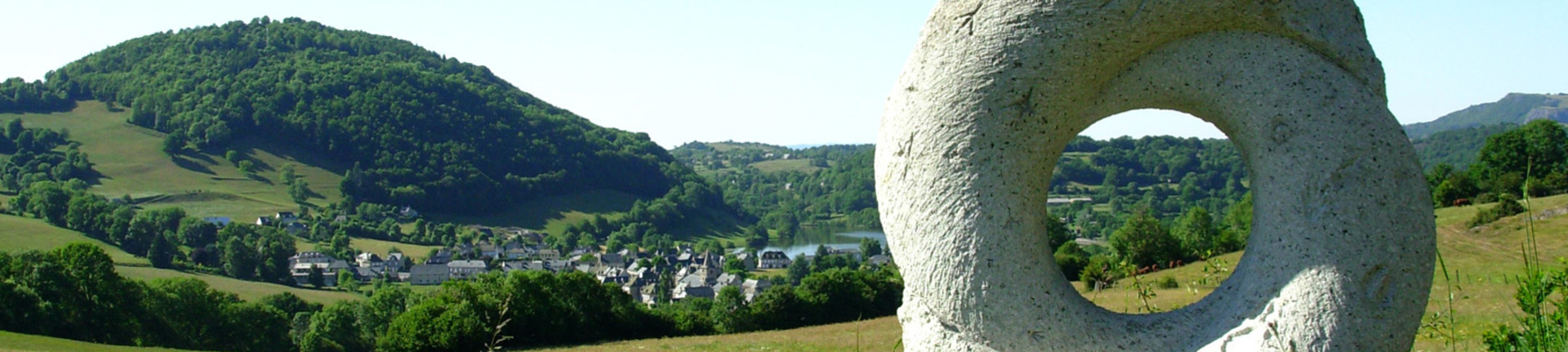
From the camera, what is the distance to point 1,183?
127 metres

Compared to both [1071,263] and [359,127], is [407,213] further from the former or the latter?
[1071,263]

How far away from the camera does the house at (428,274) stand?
355ft

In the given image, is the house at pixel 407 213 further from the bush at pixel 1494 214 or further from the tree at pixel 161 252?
the bush at pixel 1494 214

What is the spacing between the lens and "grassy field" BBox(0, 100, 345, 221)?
12431cm

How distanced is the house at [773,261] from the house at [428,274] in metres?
38.7

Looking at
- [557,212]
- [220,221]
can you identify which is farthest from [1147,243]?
[557,212]

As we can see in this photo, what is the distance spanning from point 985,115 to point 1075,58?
413mm

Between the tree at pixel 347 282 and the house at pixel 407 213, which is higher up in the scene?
the house at pixel 407 213

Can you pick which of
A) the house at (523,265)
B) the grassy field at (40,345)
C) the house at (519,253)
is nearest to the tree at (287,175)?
the house at (519,253)

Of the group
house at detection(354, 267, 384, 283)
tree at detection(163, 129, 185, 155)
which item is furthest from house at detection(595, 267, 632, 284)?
tree at detection(163, 129, 185, 155)

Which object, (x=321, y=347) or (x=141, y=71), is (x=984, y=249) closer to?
(x=321, y=347)

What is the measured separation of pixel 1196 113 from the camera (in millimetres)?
4285

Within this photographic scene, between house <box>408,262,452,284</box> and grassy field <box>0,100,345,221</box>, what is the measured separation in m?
27.3

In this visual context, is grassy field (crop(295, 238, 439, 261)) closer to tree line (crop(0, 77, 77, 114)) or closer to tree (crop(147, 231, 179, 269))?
tree (crop(147, 231, 179, 269))
